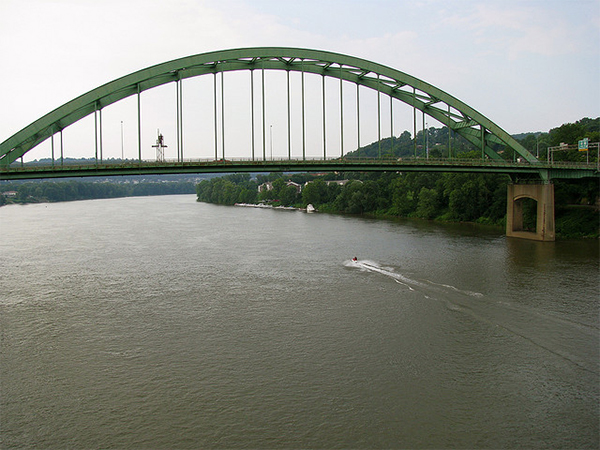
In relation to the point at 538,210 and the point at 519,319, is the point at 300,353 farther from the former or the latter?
the point at 538,210

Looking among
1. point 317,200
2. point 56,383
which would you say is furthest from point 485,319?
point 317,200

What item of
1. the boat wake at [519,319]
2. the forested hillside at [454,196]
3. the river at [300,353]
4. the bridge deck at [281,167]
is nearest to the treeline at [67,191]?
the forested hillside at [454,196]

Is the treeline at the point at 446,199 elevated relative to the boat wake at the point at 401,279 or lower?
elevated

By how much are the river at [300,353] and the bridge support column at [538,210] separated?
7.08 meters

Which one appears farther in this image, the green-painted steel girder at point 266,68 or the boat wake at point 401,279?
the green-painted steel girder at point 266,68

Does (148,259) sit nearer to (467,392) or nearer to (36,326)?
(36,326)

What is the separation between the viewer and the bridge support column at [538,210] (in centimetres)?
3047

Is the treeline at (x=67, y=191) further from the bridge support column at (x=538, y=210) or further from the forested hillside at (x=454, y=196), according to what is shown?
the bridge support column at (x=538, y=210)

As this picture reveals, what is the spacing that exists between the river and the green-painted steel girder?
6.39m

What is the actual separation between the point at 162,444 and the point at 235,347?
4076 millimetres

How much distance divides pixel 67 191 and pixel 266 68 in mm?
78322

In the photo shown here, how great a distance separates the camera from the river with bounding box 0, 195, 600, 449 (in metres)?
8.98

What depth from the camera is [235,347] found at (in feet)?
41.0

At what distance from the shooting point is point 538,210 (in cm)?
3155
